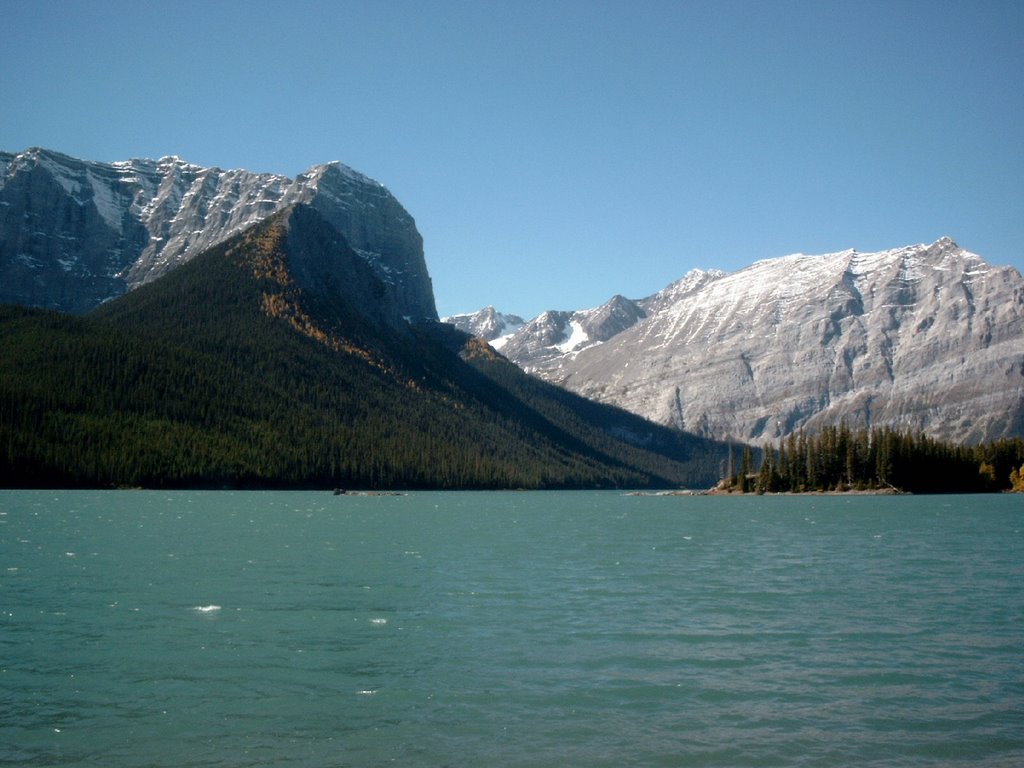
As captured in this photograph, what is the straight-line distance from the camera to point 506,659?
3647 centimetres

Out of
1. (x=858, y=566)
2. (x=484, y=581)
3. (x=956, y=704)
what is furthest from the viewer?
(x=858, y=566)

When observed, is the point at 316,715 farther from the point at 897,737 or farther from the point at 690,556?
the point at 690,556

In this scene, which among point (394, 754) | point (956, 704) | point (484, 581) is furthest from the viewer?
point (484, 581)

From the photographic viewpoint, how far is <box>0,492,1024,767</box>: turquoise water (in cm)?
2677

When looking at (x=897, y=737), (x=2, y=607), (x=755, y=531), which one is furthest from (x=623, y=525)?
(x=897, y=737)

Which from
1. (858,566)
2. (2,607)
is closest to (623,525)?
(858,566)

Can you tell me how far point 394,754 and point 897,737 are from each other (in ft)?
46.7

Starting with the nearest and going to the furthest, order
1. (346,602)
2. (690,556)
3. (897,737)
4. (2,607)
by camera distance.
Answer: (897,737) < (2,607) < (346,602) < (690,556)

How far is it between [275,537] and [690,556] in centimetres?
3984

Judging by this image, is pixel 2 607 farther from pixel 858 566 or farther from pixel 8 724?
pixel 858 566

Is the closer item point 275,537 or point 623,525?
point 275,537

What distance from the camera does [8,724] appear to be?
2788 cm

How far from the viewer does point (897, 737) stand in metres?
27.7

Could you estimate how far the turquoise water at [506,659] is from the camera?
87.8ft
